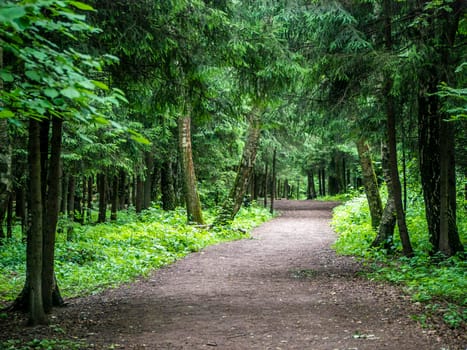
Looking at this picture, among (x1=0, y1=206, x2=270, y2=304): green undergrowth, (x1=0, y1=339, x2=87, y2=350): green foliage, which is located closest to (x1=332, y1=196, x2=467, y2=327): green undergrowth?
(x1=0, y1=339, x2=87, y2=350): green foliage

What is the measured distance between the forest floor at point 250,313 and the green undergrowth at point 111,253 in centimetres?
60

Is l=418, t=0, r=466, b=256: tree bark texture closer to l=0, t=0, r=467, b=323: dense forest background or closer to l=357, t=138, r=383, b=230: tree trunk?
l=0, t=0, r=467, b=323: dense forest background

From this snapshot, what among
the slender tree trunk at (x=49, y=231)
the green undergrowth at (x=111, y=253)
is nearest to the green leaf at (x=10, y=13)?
the slender tree trunk at (x=49, y=231)

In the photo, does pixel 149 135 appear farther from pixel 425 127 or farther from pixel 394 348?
pixel 394 348

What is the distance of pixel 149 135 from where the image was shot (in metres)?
16.0

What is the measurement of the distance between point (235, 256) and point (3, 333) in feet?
25.2

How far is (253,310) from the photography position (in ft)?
22.3

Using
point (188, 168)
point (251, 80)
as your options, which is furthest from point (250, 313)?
point (188, 168)

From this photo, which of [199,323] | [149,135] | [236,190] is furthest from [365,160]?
[199,323]

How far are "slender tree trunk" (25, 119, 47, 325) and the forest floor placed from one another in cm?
28

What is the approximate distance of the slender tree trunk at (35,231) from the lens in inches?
220

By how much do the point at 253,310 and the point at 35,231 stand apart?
3.37m

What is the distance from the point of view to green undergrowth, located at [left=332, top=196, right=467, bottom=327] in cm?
604

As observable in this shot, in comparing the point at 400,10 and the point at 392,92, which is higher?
the point at 400,10
